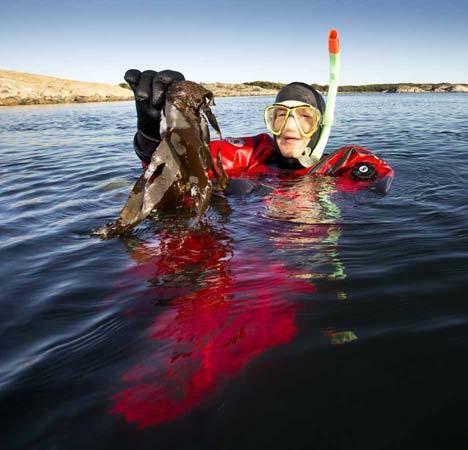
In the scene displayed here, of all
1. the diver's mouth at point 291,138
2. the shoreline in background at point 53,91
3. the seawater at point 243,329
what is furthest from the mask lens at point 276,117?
the shoreline in background at point 53,91

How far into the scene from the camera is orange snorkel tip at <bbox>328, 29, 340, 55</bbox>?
Answer: 4.55m

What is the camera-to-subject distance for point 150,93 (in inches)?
122

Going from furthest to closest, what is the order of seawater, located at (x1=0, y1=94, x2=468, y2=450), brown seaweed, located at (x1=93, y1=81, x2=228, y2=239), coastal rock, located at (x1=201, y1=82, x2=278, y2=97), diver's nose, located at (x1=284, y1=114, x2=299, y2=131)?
coastal rock, located at (x1=201, y1=82, x2=278, y2=97)
diver's nose, located at (x1=284, y1=114, x2=299, y2=131)
brown seaweed, located at (x1=93, y1=81, x2=228, y2=239)
seawater, located at (x1=0, y1=94, x2=468, y2=450)

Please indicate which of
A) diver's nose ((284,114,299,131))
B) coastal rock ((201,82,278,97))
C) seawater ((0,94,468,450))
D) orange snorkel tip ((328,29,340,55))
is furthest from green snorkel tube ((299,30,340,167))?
coastal rock ((201,82,278,97))

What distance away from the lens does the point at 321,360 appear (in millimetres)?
1536

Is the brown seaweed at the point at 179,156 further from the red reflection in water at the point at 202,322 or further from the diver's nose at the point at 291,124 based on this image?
the diver's nose at the point at 291,124

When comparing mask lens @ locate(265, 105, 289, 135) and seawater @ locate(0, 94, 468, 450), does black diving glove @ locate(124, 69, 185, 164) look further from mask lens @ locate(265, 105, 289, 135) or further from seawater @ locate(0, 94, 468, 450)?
mask lens @ locate(265, 105, 289, 135)

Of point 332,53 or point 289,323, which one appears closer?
point 289,323

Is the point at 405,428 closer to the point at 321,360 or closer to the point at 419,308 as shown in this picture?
the point at 321,360

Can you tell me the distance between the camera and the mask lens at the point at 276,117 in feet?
14.9

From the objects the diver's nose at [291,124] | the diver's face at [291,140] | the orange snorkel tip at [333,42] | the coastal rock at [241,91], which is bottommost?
the coastal rock at [241,91]

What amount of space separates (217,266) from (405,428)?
146 centimetres

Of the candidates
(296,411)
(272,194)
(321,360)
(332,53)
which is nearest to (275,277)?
(321,360)

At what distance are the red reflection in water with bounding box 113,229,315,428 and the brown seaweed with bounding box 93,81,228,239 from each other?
347 millimetres
